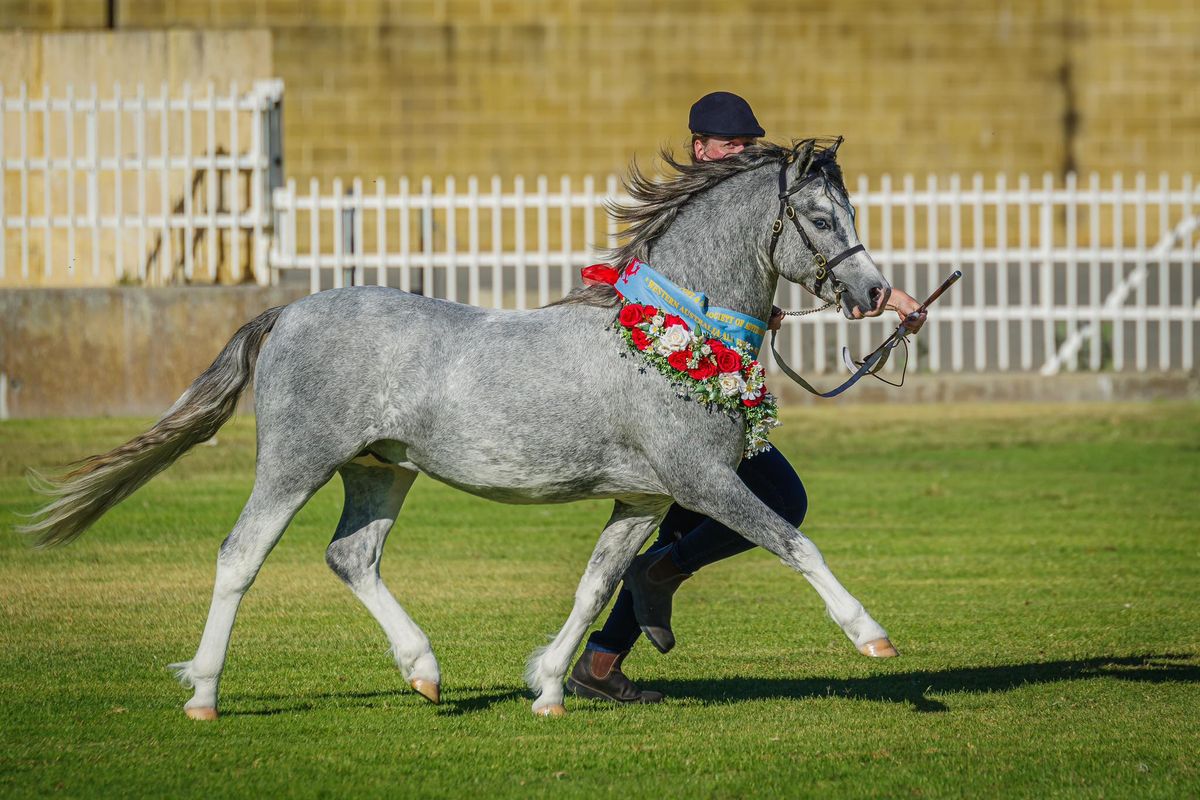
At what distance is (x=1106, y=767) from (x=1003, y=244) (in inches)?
557

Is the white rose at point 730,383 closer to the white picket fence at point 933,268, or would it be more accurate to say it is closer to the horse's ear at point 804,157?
the horse's ear at point 804,157

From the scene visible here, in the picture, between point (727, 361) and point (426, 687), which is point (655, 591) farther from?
point (727, 361)

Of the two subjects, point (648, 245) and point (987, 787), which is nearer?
point (987, 787)

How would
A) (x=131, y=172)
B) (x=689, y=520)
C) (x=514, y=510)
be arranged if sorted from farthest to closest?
1. (x=131, y=172)
2. (x=514, y=510)
3. (x=689, y=520)

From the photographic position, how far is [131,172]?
70.2 ft

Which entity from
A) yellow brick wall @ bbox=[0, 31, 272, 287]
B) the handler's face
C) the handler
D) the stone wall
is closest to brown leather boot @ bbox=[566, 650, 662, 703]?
the handler

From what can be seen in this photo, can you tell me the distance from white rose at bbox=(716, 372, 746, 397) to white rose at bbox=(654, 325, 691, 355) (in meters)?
0.17

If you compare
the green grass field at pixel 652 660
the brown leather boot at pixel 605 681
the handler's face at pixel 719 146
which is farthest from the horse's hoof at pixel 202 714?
the handler's face at pixel 719 146

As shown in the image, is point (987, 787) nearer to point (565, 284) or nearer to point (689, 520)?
point (689, 520)

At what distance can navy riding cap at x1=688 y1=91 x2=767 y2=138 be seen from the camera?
275 inches

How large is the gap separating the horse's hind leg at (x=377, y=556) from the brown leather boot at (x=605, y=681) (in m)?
0.70

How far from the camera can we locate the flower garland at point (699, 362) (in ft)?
20.9

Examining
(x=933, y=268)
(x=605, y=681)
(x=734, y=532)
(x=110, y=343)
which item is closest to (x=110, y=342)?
(x=110, y=343)

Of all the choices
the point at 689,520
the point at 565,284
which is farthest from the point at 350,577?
the point at 565,284
